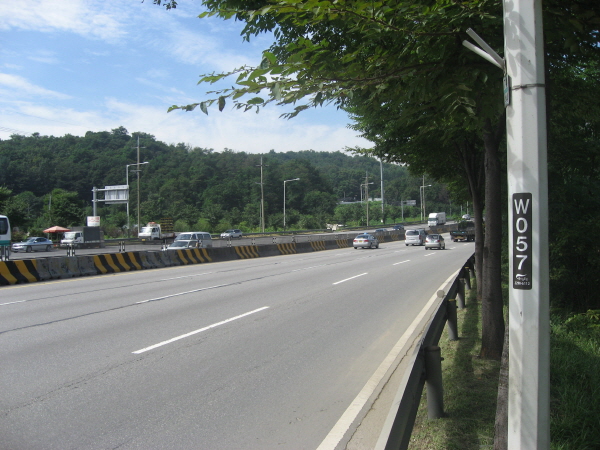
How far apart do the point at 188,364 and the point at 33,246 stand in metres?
42.4

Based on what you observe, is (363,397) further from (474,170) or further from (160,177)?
(160,177)

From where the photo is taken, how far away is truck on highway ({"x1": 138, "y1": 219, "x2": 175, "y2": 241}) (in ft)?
→ 178

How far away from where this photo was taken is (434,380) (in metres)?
4.86

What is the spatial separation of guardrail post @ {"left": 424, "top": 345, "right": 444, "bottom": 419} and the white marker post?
2183mm

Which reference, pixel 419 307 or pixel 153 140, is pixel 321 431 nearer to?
pixel 419 307

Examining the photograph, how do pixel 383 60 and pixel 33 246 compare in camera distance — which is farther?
pixel 33 246

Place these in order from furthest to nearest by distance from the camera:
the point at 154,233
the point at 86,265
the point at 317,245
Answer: the point at 154,233 < the point at 317,245 < the point at 86,265

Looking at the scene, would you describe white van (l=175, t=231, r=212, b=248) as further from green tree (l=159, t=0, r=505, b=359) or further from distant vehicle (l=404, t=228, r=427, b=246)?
green tree (l=159, t=0, r=505, b=359)

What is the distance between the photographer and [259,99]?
4.34 m

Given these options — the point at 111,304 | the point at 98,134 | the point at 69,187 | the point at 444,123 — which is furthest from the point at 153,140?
the point at 444,123

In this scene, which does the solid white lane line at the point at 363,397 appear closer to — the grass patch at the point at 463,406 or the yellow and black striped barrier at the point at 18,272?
the grass patch at the point at 463,406

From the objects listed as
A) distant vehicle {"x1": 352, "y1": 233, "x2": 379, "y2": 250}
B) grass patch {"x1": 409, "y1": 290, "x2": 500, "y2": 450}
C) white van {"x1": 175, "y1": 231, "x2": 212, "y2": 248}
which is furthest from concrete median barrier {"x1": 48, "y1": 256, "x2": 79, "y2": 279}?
distant vehicle {"x1": 352, "y1": 233, "x2": 379, "y2": 250}

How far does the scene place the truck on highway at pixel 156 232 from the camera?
54312mm

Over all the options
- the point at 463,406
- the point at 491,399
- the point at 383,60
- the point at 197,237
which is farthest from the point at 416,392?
the point at 197,237
